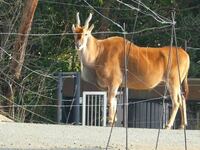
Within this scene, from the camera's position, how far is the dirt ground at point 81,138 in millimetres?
11086

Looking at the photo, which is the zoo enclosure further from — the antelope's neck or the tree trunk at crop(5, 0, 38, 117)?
the antelope's neck

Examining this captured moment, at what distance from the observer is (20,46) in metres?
18.8

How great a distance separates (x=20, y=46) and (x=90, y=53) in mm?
Result: 2934

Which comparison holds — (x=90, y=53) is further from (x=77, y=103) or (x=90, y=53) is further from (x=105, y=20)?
(x=105, y=20)

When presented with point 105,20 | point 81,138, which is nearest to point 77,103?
point 105,20

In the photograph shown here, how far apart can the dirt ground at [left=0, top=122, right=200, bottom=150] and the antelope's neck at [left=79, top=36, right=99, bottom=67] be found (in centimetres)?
303

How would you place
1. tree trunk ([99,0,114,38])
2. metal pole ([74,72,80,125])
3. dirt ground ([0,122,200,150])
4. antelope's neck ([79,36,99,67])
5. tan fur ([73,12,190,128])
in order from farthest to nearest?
1. tree trunk ([99,0,114,38])
2. metal pole ([74,72,80,125])
3. antelope's neck ([79,36,99,67])
4. tan fur ([73,12,190,128])
5. dirt ground ([0,122,200,150])

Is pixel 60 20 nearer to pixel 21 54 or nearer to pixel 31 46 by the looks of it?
pixel 31 46

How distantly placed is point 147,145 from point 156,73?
17.4 ft

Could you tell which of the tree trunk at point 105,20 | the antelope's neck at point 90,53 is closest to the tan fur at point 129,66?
the antelope's neck at point 90,53

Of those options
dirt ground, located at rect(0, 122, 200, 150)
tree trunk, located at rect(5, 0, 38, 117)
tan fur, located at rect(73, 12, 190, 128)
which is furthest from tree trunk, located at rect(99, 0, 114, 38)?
dirt ground, located at rect(0, 122, 200, 150)

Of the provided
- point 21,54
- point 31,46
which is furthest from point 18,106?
point 31,46

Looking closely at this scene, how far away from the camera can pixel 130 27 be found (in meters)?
23.8

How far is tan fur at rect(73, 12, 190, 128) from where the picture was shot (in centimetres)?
1606
